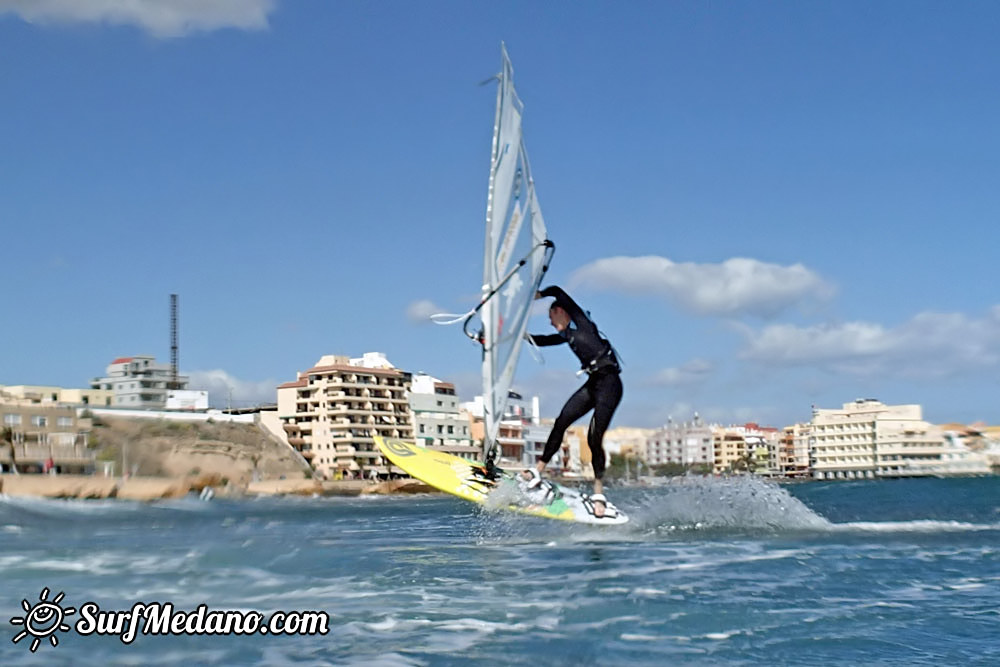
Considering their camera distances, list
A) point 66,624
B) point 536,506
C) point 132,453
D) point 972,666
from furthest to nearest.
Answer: point 132,453
point 536,506
point 66,624
point 972,666

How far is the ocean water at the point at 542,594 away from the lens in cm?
633

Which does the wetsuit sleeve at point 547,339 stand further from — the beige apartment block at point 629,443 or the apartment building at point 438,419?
the beige apartment block at point 629,443

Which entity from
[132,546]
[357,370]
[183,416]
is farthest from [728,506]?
[357,370]

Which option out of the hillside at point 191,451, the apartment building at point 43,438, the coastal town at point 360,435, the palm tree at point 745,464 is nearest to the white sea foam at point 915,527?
the coastal town at point 360,435

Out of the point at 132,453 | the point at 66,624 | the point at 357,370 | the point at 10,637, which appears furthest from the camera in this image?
the point at 357,370

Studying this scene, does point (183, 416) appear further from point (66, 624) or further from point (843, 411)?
point (843, 411)

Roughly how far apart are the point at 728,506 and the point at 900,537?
3.00 m

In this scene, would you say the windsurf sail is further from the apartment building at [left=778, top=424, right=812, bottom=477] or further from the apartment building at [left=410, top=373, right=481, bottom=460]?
the apartment building at [left=778, top=424, right=812, bottom=477]

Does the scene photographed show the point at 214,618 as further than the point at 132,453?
No

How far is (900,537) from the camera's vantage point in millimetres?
14125

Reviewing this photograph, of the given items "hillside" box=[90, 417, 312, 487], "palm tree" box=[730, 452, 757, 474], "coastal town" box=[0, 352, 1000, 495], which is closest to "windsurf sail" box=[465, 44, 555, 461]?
"coastal town" box=[0, 352, 1000, 495]

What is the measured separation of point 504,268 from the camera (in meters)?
14.1

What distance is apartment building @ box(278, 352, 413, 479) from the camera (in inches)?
4070

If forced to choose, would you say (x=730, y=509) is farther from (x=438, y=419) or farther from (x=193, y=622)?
(x=438, y=419)
